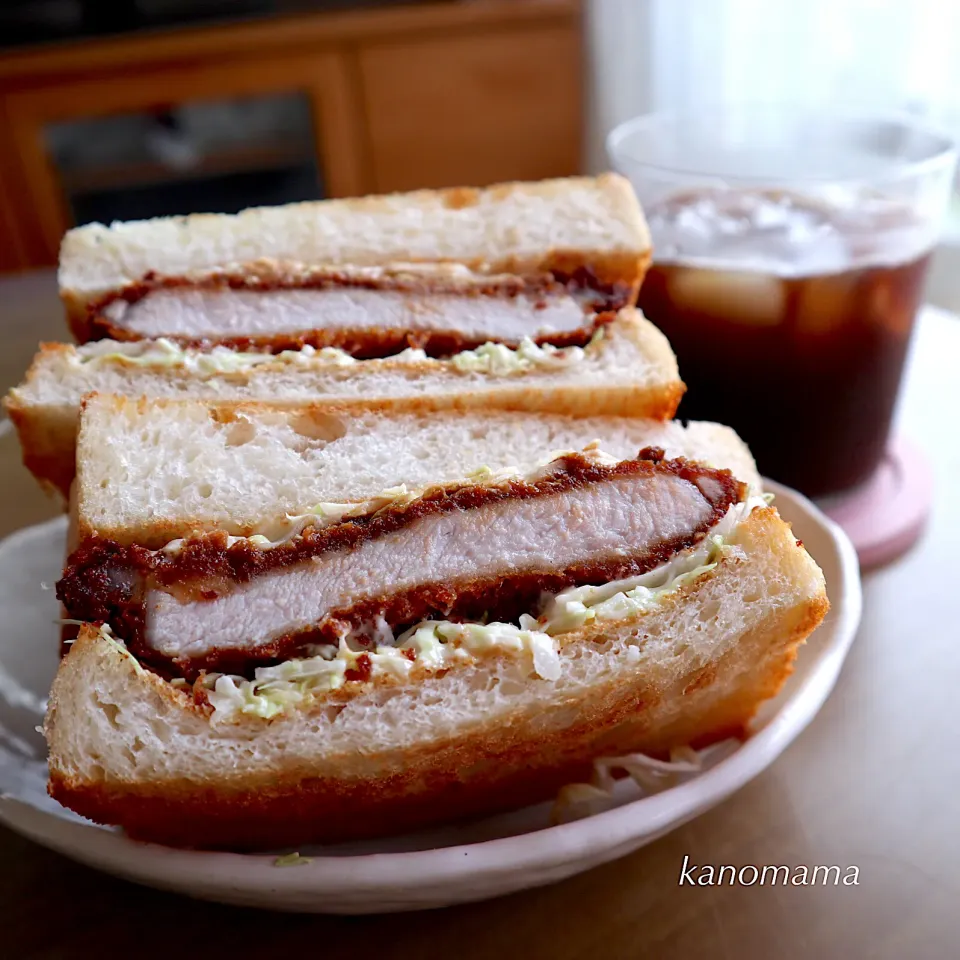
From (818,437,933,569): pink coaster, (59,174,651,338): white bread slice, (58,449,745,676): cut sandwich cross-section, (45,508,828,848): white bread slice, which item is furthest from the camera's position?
(818,437,933,569): pink coaster

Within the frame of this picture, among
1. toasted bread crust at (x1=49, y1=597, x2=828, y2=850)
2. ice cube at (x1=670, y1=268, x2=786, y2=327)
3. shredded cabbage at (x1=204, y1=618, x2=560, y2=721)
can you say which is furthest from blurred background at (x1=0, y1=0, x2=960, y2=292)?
shredded cabbage at (x1=204, y1=618, x2=560, y2=721)

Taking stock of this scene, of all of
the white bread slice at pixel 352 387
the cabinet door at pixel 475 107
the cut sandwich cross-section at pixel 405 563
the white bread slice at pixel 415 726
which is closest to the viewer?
the white bread slice at pixel 415 726

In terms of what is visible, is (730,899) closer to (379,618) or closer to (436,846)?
(436,846)

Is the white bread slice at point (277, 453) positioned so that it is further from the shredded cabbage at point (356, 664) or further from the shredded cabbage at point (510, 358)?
the shredded cabbage at point (356, 664)

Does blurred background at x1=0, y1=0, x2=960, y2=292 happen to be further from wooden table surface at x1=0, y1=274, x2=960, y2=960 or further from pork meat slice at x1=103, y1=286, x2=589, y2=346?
wooden table surface at x1=0, y1=274, x2=960, y2=960

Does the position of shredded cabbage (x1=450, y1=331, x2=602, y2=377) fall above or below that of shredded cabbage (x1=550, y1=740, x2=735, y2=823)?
above

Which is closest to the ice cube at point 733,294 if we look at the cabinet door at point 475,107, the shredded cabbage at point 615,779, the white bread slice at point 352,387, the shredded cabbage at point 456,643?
the white bread slice at point 352,387

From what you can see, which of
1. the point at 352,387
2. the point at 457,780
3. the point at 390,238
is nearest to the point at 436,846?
the point at 457,780
